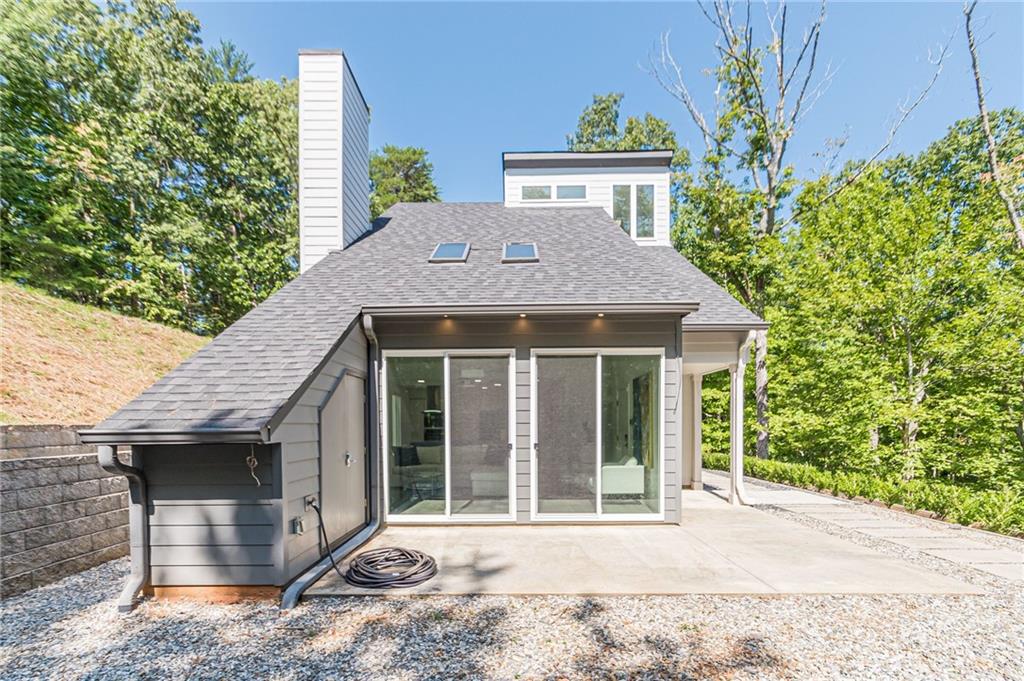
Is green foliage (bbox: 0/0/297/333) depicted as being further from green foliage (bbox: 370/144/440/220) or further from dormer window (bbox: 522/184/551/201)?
dormer window (bbox: 522/184/551/201)

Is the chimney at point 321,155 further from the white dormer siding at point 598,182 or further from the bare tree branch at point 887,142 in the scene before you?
the bare tree branch at point 887,142

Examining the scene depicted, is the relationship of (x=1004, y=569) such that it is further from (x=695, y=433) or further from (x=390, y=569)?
(x=390, y=569)

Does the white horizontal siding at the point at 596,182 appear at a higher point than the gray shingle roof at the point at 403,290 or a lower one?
higher

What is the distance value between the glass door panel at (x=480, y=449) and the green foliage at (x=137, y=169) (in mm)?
12902

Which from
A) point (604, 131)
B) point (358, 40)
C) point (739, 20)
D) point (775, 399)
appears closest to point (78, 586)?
point (358, 40)

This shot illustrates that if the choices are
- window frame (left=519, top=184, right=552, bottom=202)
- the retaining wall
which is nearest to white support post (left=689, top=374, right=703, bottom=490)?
window frame (left=519, top=184, right=552, bottom=202)

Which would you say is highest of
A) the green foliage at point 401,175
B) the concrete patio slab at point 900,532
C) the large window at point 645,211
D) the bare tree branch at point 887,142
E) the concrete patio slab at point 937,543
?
the green foliage at point 401,175

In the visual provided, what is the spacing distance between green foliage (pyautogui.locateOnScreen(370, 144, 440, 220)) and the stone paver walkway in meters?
21.7

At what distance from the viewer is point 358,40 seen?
8.68 meters

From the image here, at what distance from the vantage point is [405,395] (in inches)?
207

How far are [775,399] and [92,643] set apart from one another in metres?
12.4

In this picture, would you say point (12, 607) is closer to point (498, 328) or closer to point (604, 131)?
point (498, 328)

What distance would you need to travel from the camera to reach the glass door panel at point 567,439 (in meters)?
5.14

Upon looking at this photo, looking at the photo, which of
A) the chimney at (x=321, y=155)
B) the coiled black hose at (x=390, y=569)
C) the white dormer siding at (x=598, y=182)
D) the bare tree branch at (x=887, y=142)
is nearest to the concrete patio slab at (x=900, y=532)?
the coiled black hose at (x=390, y=569)
